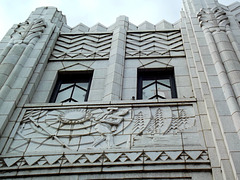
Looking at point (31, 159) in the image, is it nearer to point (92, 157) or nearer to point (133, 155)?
point (92, 157)

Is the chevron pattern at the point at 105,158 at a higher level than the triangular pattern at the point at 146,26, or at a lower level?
lower

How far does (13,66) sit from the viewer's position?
38.6ft

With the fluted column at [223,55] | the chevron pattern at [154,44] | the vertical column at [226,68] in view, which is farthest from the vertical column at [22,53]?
the fluted column at [223,55]

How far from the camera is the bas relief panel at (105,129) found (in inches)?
351

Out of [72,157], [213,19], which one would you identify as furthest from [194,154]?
[213,19]

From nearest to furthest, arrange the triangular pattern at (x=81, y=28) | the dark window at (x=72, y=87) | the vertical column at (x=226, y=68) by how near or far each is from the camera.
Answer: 1. the vertical column at (x=226, y=68)
2. the dark window at (x=72, y=87)
3. the triangular pattern at (x=81, y=28)

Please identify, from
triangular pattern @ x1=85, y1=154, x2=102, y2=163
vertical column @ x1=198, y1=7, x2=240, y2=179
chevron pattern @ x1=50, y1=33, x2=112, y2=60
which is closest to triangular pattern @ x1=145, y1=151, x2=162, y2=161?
triangular pattern @ x1=85, y1=154, x2=102, y2=163

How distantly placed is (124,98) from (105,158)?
10.4 feet

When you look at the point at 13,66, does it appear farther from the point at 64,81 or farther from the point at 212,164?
the point at 212,164

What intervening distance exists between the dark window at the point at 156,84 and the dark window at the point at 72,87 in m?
1.91

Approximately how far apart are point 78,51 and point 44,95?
304cm

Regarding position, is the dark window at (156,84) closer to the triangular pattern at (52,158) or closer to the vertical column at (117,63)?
the vertical column at (117,63)

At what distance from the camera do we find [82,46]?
46.5 feet

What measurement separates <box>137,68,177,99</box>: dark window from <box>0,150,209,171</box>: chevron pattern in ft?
11.1
